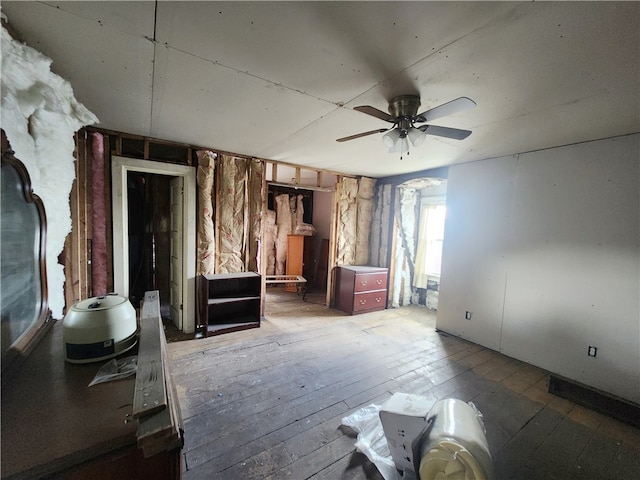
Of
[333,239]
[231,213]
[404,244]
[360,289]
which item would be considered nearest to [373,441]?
[360,289]

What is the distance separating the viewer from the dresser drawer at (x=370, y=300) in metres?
4.29

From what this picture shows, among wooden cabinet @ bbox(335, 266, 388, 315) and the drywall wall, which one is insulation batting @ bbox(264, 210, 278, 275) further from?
the drywall wall

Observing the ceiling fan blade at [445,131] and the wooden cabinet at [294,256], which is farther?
the wooden cabinet at [294,256]

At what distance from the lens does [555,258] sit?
270cm

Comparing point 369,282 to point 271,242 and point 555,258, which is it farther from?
point 271,242

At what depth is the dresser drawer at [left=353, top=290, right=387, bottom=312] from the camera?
4293 mm

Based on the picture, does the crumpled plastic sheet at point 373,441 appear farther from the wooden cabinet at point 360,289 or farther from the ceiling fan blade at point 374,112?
the wooden cabinet at point 360,289

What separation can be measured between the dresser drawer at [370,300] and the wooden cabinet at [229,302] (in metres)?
1.60

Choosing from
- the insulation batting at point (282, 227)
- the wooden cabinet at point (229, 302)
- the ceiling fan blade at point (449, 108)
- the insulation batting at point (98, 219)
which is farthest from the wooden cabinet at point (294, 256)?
the ceiling fan blade at point (449, 108)

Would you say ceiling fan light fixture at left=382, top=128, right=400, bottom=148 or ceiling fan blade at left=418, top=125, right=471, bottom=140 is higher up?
ceiling fan blade at left=418, top=125, right=471, bottom=140

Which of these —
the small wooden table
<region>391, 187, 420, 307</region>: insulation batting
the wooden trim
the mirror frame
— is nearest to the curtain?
<region>391, 187, 420, 307</region>: insulation batting

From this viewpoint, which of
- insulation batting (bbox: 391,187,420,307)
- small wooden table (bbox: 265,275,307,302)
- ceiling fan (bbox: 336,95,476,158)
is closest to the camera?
ceiling fan (bbox: 336,95,476,158)

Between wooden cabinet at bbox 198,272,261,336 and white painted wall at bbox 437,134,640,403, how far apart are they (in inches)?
109

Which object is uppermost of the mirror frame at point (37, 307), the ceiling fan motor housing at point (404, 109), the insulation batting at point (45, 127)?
the ceiling fan motor housing at point (404, 109)
